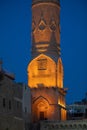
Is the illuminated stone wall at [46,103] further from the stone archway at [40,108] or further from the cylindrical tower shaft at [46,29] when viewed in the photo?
the cylindrical tower shaft at [46,29]

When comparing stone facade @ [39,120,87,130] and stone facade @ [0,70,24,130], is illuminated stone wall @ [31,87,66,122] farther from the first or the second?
stone facade @ [0,70,24,130]

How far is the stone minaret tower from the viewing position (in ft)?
236

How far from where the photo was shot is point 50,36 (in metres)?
74.6

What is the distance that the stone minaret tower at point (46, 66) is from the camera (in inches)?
2835

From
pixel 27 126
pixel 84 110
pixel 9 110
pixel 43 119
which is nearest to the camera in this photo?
pixel 9 110

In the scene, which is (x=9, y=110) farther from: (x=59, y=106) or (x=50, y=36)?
(x=50, y=36)

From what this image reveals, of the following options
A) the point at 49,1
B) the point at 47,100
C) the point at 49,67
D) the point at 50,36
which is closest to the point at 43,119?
the point at 47,100

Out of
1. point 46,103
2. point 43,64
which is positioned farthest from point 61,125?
point 43,64

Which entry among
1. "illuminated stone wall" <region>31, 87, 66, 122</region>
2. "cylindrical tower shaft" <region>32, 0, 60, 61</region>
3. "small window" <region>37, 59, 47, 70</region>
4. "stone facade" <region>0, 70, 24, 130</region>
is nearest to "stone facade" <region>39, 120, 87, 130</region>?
"illuminated stone wall" <region>31, 87, 66, 122</region>

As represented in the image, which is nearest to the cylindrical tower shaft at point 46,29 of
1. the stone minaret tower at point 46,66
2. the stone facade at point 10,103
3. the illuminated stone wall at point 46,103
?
the stone minaret tower at point 46,66

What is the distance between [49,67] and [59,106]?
5.97 meters

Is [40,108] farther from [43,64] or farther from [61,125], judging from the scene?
[43,64]

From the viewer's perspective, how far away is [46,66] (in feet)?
243

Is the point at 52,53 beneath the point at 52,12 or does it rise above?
beneath
